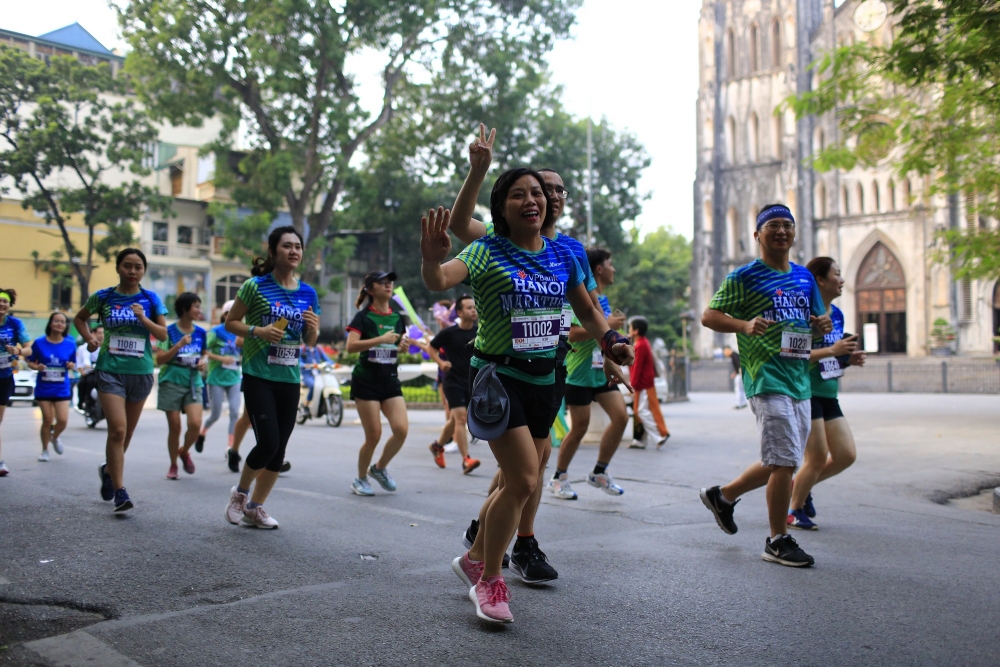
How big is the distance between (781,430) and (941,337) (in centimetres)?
4727

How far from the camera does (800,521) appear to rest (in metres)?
6.39

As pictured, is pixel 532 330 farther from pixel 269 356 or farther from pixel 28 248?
pixel 28 248

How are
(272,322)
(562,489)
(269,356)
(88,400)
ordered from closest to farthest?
(269,356)
(272,322)
(562,489)
(88,400)

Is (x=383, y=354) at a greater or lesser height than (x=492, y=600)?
greater

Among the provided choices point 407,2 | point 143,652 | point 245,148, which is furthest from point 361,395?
point 245,148

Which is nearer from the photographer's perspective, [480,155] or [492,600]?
[492,600]

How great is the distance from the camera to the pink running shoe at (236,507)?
6156 millimetres

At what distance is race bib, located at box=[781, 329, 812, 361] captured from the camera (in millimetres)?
5289

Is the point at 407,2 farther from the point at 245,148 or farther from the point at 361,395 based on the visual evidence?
the point at 361,395

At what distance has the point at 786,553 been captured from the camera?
16.6ft

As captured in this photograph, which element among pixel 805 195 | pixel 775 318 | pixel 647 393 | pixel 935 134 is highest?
pixel 805 195

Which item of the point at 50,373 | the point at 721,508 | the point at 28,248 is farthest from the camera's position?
the point at 28,248

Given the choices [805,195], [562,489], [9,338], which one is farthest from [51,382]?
[805,195]

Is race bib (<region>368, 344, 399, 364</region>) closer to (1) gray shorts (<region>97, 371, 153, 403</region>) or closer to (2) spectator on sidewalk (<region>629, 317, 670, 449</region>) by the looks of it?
(1) gray shorts (<region>97, 371, 153, 403</region>)
